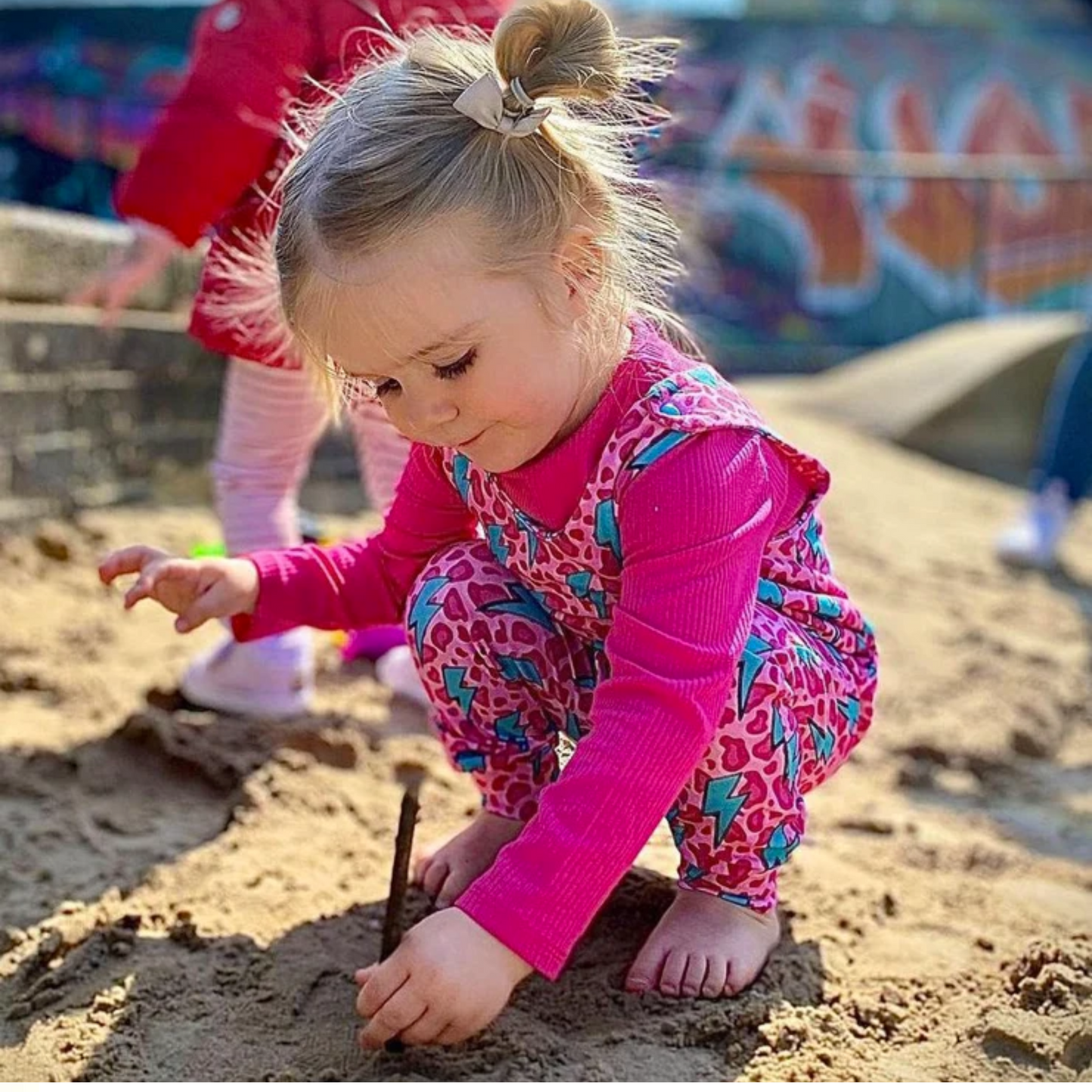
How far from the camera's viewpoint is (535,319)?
137 cm

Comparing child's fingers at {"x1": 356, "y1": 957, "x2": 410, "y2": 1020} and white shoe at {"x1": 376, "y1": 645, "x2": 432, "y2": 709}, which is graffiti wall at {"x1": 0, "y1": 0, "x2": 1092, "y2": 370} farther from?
child's fingers at {"x1": 356, "y1": 957, "x2": 410, "y2": 1020}

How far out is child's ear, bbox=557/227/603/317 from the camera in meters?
1.39

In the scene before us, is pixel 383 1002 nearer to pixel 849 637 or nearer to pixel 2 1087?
pixel 2 1087

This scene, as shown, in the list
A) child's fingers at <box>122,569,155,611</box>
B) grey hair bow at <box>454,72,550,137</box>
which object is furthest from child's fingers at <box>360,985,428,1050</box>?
grey hair bow at <box>454,72,550,137</box>

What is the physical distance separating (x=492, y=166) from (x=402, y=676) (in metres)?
1.38

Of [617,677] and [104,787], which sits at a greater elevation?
[617,677]

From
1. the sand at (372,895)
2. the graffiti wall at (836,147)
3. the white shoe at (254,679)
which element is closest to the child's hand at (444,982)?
the sand at (372,895)

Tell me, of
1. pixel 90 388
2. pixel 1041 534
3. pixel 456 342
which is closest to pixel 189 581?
pixel 456 342

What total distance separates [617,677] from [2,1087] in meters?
0.62

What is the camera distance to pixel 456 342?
1328 mm

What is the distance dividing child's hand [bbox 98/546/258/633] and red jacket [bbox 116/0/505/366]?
1.89 ft

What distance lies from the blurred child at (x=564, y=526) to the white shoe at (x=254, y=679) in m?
0.69

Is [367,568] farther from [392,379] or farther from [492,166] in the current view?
[492,166]

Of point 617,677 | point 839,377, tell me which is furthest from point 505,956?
point 839,377
